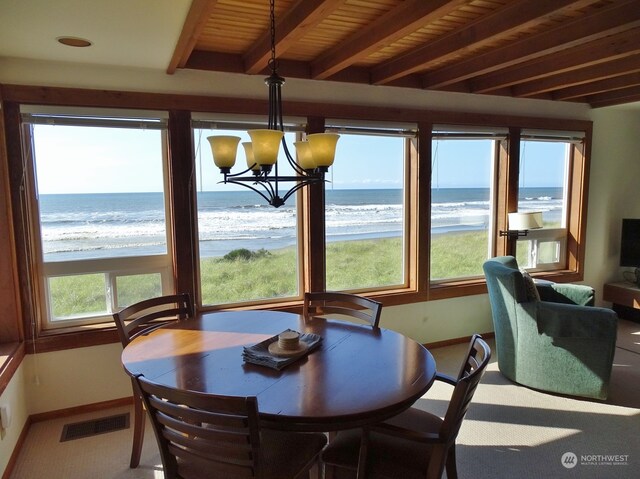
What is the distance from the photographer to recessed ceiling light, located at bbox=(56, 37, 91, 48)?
225 cm

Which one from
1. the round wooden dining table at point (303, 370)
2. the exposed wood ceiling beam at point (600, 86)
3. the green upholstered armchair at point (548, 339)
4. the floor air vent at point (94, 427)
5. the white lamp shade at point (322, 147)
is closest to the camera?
the round wooden dining table at point (303, 370)

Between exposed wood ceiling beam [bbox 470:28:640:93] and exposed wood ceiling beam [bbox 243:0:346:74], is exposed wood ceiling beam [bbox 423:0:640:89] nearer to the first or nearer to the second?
exposed wood ceiling beam [bbox 470:28:640:93]

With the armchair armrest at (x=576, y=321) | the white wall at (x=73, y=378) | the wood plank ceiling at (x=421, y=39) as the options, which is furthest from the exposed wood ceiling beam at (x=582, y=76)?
the white wall at (x=73, y=378)

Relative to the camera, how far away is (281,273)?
3.47 meters

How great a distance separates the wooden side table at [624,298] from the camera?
4.45 metres

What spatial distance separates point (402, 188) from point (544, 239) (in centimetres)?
188

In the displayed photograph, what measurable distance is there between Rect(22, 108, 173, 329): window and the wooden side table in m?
4.71

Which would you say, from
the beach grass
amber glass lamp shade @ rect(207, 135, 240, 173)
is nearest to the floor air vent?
the beach grass

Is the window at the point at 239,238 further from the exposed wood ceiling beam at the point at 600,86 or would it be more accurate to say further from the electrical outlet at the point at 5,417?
the exposed wood ceiling beam at the point at 600,86

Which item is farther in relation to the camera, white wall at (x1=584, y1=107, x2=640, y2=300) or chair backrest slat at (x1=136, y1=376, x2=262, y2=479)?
white wall at (x1=584, y1=107, x2=640, y2=300)

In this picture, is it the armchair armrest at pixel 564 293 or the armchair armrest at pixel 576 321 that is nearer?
the armchair armrest at pixel 576 321

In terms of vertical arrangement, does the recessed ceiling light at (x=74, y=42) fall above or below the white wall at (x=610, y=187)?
above

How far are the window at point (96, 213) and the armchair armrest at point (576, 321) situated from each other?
279 cm

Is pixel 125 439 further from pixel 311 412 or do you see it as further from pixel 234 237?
pixel 311 412
